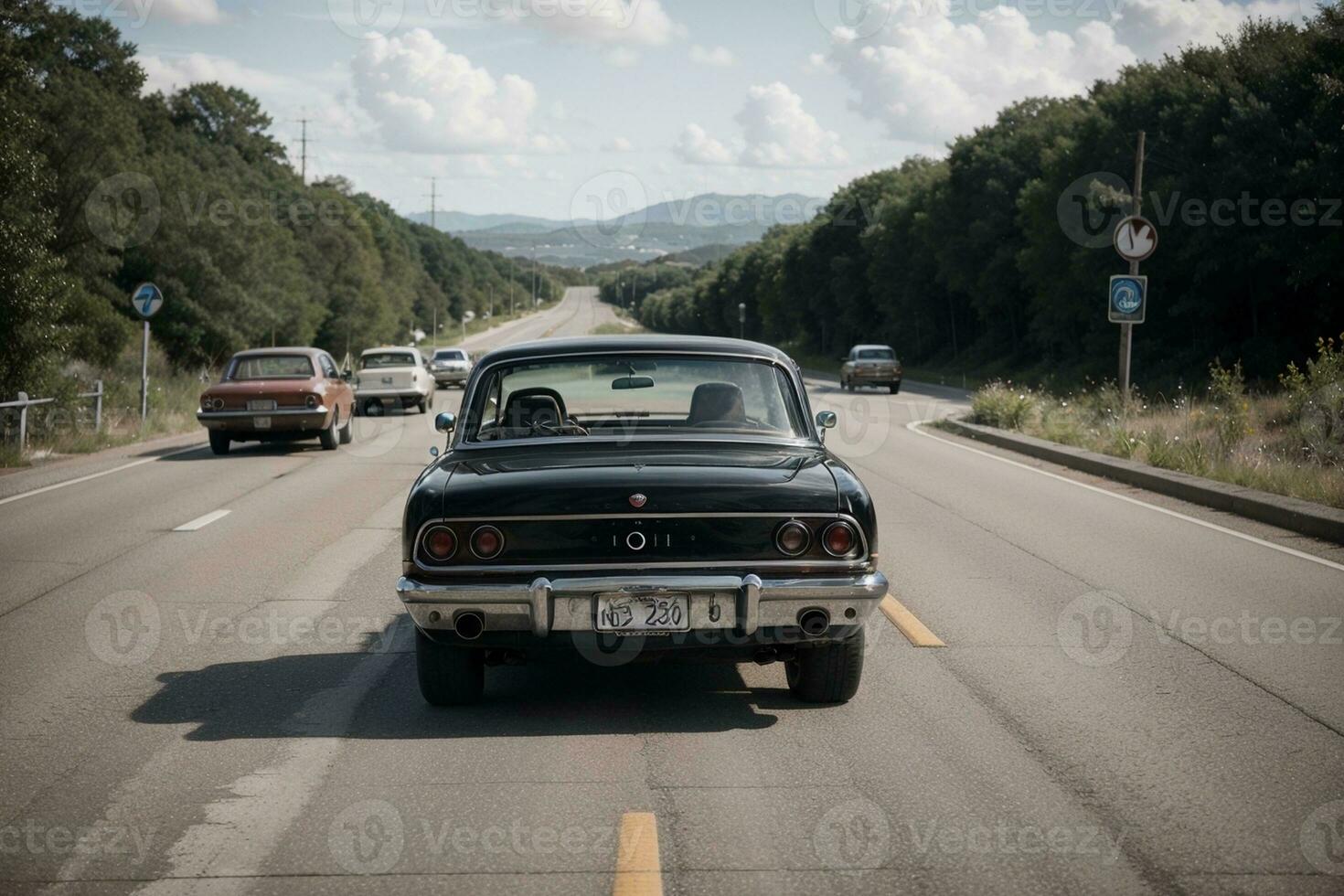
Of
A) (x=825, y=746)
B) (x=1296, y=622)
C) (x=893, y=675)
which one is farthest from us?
(x=1296, y=622)

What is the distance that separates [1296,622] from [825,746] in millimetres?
Answer: 4081

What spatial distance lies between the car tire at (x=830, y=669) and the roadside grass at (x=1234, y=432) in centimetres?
874

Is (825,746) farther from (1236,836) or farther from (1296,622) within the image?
(1296,622)

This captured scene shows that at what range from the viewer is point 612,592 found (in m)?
5.29

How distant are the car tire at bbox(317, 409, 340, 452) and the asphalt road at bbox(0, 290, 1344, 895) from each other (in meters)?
11.1

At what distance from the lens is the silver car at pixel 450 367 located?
49.5 m

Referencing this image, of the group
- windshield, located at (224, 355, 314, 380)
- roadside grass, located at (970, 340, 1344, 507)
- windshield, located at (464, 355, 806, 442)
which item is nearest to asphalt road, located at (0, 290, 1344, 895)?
windshield, located at (464, 355, 806, 442)

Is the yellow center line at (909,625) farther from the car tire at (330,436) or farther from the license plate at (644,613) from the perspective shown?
the car tire at (330,436)

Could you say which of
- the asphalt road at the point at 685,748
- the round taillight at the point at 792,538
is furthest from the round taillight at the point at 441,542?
the round taillight at the point at 792,538

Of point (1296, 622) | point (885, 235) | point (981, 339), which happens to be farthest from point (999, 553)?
point (885, 235)

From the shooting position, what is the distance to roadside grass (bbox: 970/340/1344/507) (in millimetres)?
14789

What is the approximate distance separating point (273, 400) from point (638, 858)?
678 inches

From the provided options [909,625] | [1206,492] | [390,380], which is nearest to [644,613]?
[909,625]

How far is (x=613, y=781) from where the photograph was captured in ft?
16.2
